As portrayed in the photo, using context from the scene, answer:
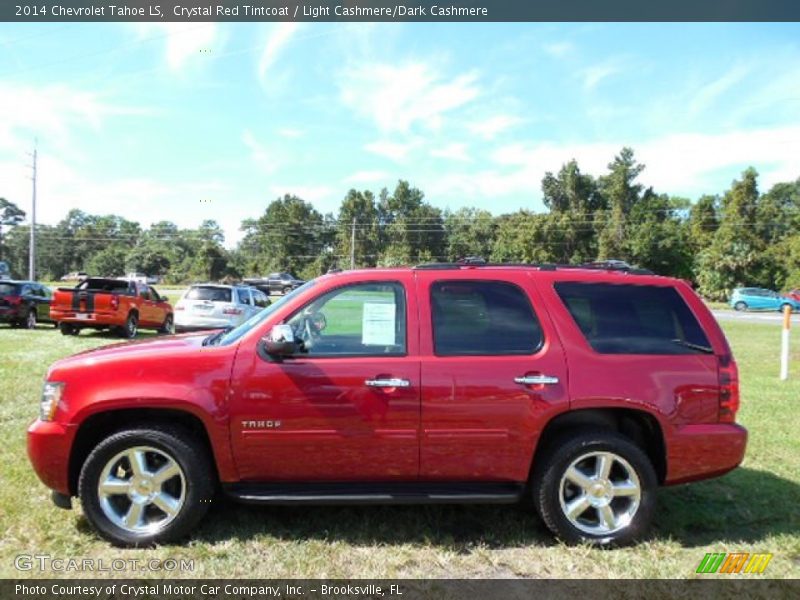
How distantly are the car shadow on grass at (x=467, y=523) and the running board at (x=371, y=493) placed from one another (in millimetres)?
339

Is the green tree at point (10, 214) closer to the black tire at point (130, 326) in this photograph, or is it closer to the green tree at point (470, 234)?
the green tree at point (470, 234)

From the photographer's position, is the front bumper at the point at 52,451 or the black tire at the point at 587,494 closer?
the front bumper at the point at 52,451

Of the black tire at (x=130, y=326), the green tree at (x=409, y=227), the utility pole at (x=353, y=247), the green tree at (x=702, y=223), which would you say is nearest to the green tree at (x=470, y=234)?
the green tree at (x=409, y=227)

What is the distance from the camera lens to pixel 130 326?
16234 mm

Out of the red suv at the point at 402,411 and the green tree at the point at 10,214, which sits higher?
the green tree at the point at 10,214

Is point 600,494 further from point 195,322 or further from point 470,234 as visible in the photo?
point 470,234

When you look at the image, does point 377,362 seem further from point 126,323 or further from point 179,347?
point 126,323

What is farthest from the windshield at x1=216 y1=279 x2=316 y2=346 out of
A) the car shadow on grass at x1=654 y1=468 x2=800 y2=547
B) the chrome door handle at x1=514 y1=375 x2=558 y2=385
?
the car shadow on grass at x1=654 y1=468 x2=800 y2=547

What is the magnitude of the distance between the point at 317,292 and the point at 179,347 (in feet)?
3.24

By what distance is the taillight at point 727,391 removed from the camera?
3.96m

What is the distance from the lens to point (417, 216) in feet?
295

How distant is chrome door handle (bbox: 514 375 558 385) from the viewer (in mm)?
3793

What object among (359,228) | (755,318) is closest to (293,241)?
(359,228)

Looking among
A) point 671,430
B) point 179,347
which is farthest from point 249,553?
point 671,430
